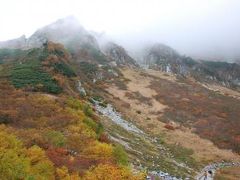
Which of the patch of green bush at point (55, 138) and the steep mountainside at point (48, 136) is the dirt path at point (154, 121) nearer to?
the steep mountainside at point (48, 136)

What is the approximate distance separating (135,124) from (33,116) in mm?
39227

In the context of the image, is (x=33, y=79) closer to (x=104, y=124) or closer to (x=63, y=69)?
(x=104, y=124)

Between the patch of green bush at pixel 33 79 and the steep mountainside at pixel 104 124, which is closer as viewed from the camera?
the steep mountainside at pixel 104 124

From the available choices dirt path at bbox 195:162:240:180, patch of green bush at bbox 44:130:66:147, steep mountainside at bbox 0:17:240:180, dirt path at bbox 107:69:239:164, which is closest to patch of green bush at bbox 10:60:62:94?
steep mountainside at bbox 0:17:240:180

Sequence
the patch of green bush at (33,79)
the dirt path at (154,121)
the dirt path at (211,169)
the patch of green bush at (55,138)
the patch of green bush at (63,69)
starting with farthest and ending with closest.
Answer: the patch of green bush at (63,69) < the dirt path at (154,121) < the patch of green bush at (33,79) < the dirt path at (211,169) < the patch of green bush at (55,138)

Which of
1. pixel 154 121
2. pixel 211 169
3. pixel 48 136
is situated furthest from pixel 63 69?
pixel 48 136

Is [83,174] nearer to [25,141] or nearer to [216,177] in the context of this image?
[25,141]

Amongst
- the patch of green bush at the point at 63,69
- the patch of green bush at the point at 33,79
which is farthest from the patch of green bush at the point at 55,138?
the patch of green bush at the point at 63,69

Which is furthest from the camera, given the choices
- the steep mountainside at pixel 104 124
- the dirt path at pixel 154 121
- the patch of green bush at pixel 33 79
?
the dirt path at pixel 154 121

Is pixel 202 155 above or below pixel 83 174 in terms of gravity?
below

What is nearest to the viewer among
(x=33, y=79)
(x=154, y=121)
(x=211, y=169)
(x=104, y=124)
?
(x=211, y=169)

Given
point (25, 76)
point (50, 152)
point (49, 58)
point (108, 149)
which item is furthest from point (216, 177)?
point (49, 58)

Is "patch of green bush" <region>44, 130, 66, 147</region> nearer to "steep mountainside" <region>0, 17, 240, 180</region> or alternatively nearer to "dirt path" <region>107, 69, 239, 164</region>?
"steep mountainside" <region>0, 17, 240, 180</region>

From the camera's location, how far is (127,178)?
1708 inches
